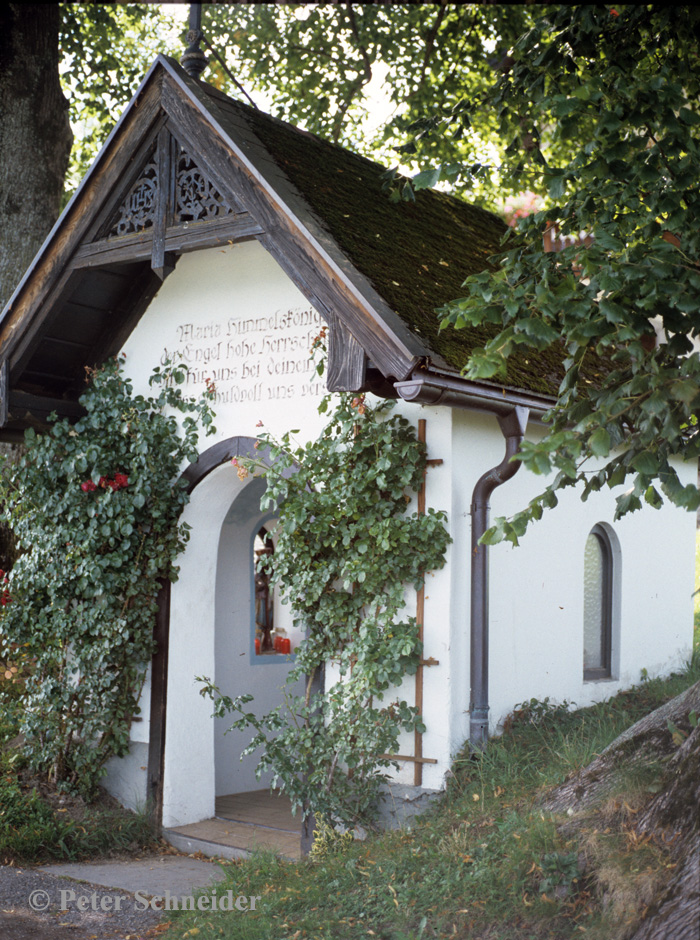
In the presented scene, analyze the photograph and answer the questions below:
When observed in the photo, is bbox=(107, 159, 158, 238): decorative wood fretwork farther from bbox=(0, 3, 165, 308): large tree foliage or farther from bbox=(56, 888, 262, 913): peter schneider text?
bbox=(56, 888, 262, 913): peter schneider text

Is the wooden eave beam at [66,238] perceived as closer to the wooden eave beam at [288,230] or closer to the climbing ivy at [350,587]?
the wooden eave beam at [288,230]

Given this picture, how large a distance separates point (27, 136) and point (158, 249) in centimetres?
404

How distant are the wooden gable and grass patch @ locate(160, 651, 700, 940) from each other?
2.54 meters

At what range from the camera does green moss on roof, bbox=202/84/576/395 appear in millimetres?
6055

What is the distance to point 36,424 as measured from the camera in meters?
8.15

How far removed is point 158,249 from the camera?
262 inches

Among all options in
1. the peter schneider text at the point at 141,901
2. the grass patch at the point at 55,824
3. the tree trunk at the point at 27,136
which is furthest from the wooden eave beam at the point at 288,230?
the grass patch at the point at 55,824

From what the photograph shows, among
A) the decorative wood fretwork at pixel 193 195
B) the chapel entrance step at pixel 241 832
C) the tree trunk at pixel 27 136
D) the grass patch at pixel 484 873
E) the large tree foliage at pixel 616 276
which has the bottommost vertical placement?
the chapel entrance step at pixel 241 832

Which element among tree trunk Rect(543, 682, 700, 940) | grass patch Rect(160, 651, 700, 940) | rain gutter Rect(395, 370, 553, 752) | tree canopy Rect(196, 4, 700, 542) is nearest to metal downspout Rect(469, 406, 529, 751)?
rain gutter Rect(395, 370, 553, 752)

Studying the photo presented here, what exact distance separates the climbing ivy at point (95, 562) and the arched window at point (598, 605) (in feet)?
11.7

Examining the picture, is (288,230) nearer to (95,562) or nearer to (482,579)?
(482,579)

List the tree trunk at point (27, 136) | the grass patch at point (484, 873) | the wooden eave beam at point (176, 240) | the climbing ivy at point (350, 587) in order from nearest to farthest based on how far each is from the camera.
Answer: the grass patch at point (484, 873) → the climbing ivy at point (350, 587) → the wooden eave beam at point (176, 240) → the tree trunk at point (27, 136)

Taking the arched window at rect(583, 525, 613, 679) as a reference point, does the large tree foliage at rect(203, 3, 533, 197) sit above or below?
above

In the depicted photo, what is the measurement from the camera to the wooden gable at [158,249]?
5.75 meters
